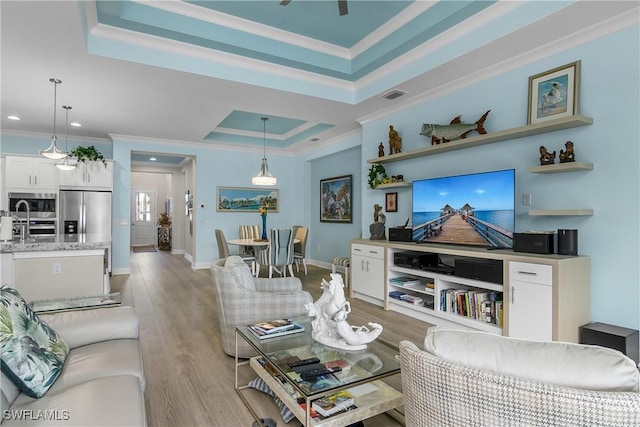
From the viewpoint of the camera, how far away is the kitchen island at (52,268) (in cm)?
322

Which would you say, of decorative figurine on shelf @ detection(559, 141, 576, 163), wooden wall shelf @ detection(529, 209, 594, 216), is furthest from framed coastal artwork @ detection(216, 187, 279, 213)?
decorative figurine on shelf @ detection(559, 141, 576, 163)

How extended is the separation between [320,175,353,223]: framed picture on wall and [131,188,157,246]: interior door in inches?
313

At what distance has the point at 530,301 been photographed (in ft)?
9.53

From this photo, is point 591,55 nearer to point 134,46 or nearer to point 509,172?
point 509,172

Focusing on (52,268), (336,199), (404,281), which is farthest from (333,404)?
(336,199)

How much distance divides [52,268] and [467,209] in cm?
418

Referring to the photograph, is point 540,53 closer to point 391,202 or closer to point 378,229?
point 391,202

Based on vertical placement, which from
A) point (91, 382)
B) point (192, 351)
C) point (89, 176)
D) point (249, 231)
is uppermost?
point (89, 176)

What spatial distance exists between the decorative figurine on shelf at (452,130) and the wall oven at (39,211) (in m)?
6.29

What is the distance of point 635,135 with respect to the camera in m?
2.69

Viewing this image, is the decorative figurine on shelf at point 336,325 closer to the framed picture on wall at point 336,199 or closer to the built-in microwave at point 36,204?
the framed picture on wall at point 336,199

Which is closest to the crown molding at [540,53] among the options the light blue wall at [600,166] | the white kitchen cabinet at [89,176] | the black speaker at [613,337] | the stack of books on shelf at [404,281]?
the light blue wall at [600,166]

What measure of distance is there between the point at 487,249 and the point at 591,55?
6.08 ft

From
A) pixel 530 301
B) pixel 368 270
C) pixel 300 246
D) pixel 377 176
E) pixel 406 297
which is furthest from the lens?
pixel 300 246
